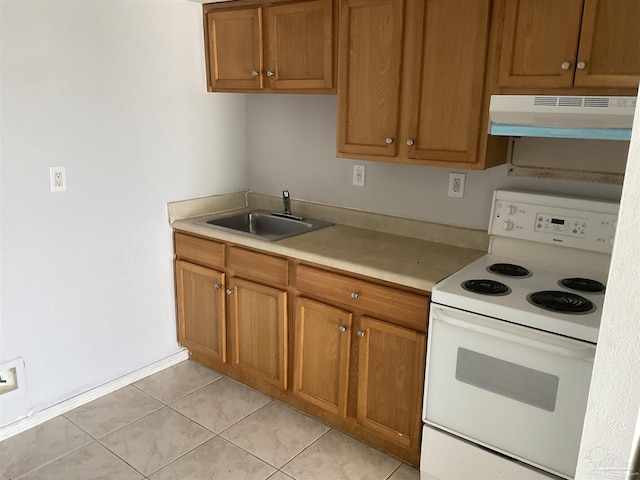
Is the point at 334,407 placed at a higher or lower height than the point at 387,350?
lower

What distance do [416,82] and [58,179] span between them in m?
1.73

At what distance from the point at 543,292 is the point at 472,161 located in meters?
0.60

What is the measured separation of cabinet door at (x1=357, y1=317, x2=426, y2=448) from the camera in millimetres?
2137

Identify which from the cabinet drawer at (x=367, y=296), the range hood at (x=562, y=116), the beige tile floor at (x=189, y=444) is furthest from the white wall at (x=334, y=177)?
the beige tile floor at (x=189, y=444)

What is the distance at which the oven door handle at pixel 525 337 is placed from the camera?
1663 mm

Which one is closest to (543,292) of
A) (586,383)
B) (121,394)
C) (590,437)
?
(586,383)

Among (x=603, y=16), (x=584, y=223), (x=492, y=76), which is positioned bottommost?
(x=584, y=223)

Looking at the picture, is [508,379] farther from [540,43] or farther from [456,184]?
[540,43]

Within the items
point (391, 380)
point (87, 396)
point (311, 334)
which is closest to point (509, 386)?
point (391, 380)

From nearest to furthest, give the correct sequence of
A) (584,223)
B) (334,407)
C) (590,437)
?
(590,437) → (584,223) → (334,407)

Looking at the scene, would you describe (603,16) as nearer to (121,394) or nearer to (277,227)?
(277,227)

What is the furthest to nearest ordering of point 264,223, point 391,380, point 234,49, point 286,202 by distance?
point 264,223
point 286,202
point 234,49
point 391,380

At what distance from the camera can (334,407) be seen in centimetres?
247

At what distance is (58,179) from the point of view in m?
2.46
